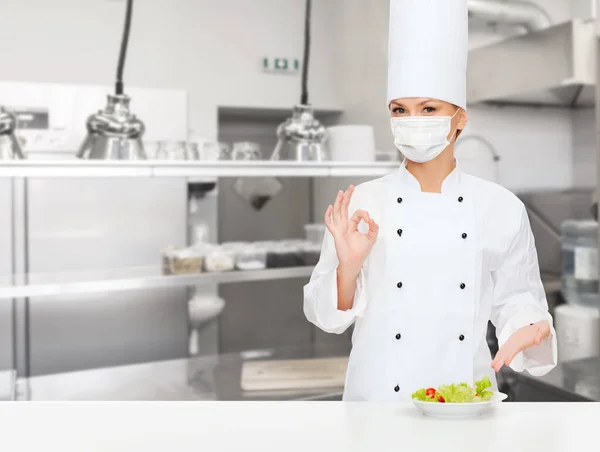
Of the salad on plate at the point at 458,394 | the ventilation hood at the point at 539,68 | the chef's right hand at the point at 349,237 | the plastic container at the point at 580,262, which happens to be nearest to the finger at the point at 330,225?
the chef's right hand at the point at 349,237

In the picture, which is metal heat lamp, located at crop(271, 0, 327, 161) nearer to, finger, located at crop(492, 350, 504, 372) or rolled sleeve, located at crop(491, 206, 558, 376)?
rolled sleeve, located at crop(491, 206, 558, 376)

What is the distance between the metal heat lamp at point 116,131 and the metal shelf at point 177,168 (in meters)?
0.04

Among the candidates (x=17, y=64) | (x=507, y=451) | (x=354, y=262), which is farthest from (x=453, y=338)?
(x=17, y=64)

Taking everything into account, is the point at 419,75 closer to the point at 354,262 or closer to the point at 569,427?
the point at 354,262

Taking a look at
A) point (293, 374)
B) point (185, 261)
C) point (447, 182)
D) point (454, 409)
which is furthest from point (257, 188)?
point (454, 409)

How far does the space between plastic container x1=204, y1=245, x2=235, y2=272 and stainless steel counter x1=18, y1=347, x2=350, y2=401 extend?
1.22ft

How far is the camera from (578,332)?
2.71 metres

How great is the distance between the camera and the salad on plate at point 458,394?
1127mm

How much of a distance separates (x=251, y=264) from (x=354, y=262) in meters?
1.40

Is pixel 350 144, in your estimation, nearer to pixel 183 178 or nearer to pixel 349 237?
pixel 183 178

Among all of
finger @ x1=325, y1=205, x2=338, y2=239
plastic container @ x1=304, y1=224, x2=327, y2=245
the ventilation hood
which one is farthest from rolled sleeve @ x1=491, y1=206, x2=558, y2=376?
plastic container @ x1=304, y1=224, x2=327, y2=245

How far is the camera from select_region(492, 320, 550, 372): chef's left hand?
1216 millimetres

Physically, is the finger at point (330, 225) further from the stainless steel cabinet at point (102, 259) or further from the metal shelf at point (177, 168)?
the stainless steel cabinet at point (102, 259)

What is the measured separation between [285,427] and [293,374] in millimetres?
1386
